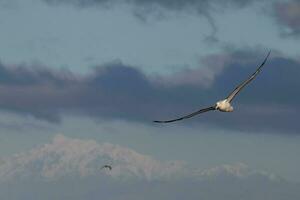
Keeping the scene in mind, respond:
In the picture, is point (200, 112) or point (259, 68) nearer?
point (200, 112)

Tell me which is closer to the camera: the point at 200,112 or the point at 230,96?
the point at 200,112

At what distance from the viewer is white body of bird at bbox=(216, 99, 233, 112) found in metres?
72.8

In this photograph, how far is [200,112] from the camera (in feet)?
226

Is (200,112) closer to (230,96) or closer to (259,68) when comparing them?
(230,96)

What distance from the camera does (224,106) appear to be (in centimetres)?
7331

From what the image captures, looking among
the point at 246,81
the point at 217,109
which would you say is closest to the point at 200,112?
the point at 217,109

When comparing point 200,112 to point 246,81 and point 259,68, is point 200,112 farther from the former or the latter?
point 259,68

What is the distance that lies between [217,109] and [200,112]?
470 cm

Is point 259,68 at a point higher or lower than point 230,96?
higher

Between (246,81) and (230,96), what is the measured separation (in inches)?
129

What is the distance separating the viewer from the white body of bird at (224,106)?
72794mm

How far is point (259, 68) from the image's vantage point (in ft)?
253

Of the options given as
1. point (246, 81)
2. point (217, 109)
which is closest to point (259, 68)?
point (246, 81)

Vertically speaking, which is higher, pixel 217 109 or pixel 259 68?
pixel 259 68
